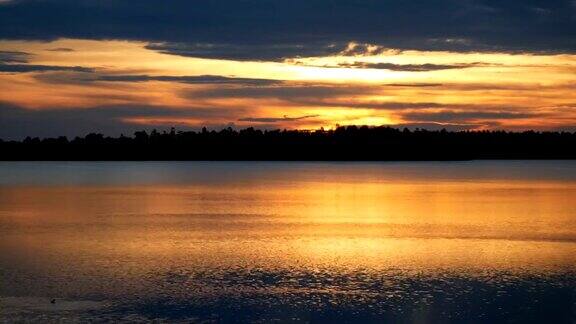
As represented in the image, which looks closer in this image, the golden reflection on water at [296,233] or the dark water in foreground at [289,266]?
the dark water in foreground at [289,266]

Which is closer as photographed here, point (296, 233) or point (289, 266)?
point (289, 266)

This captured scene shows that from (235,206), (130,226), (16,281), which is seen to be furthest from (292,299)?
(235,206)

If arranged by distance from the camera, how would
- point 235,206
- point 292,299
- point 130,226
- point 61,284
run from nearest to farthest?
point 292,299, point 61,284, point 130,226, point 235,206

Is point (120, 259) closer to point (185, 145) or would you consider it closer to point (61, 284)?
point (61, 284)

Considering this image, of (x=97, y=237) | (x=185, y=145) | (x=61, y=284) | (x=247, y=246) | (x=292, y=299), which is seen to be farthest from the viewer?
(x=185, y=145)

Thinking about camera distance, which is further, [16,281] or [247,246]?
[247,246]

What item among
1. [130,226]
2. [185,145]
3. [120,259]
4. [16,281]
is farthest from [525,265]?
[185,145]

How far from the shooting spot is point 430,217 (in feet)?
117

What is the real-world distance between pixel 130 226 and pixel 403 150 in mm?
159609

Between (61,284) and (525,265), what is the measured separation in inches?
470

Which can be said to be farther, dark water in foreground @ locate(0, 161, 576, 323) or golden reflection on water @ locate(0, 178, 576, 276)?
golden reflection on water @ locate(0, 178, 576, 276)

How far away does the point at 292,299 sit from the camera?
53.6 ft

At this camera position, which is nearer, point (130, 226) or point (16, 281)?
point (16, 281)

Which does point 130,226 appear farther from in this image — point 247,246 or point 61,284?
point 61,284
